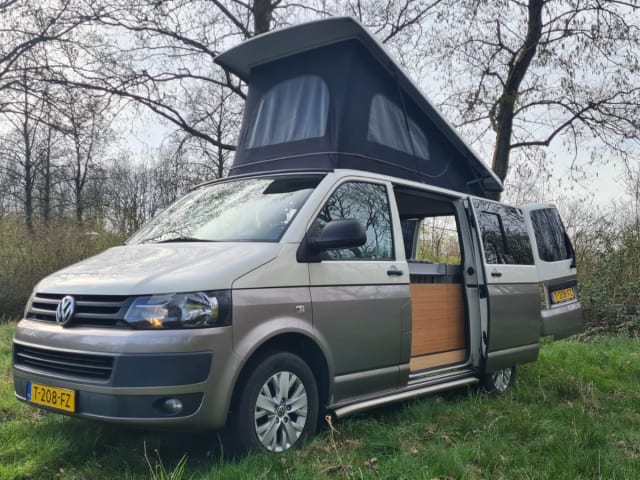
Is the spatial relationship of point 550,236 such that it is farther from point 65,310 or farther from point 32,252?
point 32,252

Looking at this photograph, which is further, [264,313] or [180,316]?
[264,313]

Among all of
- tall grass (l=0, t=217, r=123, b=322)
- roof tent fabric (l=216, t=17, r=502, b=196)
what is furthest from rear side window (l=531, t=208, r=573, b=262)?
tall grass (l=0, t=217, r=123, b=322)

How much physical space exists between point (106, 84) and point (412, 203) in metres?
9.04

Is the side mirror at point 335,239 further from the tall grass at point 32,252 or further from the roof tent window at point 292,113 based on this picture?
the tall grass at point 32,252

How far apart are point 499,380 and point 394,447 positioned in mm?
2687

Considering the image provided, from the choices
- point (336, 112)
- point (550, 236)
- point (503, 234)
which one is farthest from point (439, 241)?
point (336, 112)

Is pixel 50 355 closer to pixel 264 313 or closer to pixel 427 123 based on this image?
pixel 264 313

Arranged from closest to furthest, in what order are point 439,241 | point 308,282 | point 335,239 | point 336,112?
point 335,239 < point 308,282 < point 336,112 < point 439,241

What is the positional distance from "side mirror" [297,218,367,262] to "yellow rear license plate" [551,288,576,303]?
4.03 m

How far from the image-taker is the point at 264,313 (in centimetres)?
371

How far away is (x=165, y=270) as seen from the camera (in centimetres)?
359

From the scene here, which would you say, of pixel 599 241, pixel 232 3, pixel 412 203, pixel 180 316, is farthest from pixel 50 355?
pixel 599 241

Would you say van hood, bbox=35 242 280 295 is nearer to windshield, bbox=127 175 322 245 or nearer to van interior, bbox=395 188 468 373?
windshield, bbox=127 175 322 245

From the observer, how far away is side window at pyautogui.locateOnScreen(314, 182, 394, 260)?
4.47 meters
